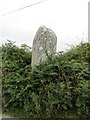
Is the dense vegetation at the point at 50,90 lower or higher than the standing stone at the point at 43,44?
lower

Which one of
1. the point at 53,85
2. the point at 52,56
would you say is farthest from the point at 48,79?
the point at 52,56

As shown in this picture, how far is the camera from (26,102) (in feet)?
17.6

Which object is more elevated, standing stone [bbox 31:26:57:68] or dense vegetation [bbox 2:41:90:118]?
standing stone [bbox 31:26:57:68]

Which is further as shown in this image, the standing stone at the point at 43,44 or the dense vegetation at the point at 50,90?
the standing stone at the point at 43,44

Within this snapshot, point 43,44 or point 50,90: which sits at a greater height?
point 43,44

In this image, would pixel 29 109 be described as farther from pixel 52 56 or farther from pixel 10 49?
pixel 10 49

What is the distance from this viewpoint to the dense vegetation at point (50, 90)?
16.6 feet

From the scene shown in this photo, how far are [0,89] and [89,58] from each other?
7.56 feet

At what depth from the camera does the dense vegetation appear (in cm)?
507

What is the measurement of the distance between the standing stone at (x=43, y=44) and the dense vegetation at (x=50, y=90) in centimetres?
27

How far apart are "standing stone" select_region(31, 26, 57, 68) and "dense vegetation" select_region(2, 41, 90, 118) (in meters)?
0.27

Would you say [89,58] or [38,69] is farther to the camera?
[89,58]

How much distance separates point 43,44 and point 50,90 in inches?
55.0

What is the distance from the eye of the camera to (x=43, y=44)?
6.20m
